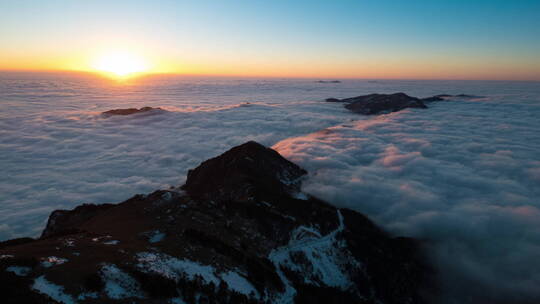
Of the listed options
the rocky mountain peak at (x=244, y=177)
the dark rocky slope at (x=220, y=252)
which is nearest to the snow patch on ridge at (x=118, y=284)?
the dark rocky slope at (x=220, y=252)

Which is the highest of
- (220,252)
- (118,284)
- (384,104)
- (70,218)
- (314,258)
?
(384,104)

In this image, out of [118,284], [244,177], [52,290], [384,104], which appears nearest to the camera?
[52,290]

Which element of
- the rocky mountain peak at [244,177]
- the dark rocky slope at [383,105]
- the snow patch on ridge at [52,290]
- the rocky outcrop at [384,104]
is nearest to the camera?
the snow patch on ridge at [52,290]

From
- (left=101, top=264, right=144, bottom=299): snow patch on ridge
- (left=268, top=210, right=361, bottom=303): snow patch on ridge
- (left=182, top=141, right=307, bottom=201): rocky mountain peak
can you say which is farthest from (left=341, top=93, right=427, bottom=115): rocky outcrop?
(left=101, top=264, right=144, bottom=299): snow patch on ridge

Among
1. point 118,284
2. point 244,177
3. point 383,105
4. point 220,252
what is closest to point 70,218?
point 244,177

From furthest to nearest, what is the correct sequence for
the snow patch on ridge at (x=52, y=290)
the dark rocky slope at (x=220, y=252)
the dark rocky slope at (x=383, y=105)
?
the dark rocky slope at (x=383, y=105) → the dark rocky slope at (x=220, y=252) → the snow patch on ridge at (x=52, y=290)

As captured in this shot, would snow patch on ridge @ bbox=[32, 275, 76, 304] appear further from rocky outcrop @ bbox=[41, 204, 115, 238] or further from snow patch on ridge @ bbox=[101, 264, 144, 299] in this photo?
rocky outcrop @ bbox=[41, 204, 115, 238]

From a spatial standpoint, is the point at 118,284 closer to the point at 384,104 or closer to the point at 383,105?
the point at 383,105

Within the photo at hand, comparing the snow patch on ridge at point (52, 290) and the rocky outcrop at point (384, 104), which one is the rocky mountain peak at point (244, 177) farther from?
the rocky outcrop at point (384, 104)

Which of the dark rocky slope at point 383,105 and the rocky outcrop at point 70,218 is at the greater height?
the dark rocky slope at point 383,105
